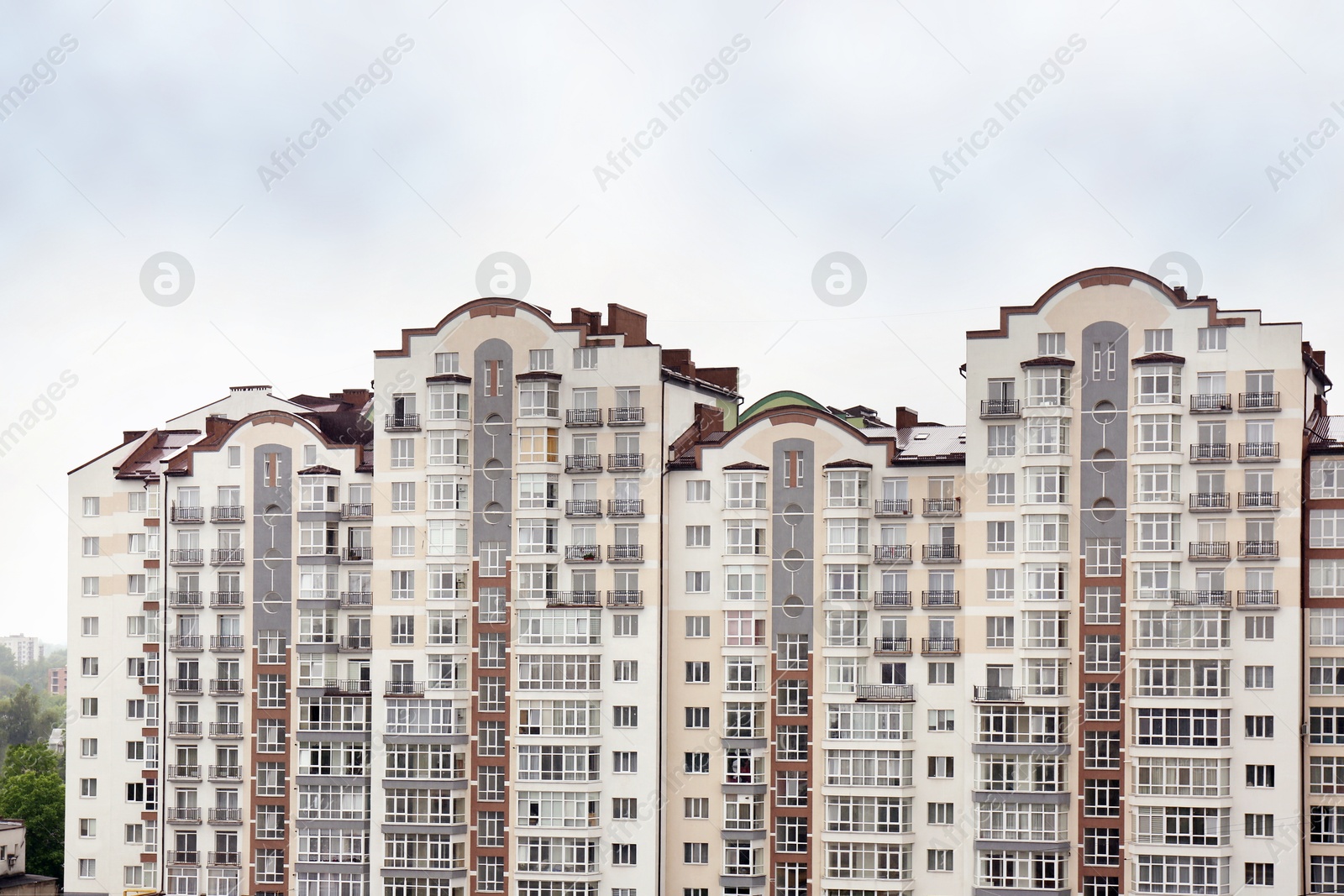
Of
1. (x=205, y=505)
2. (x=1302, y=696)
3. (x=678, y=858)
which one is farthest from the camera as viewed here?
(x=205, y=505)

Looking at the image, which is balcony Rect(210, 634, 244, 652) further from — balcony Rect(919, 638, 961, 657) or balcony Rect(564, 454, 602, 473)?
balcony Rect(919, 638, 961, 657)

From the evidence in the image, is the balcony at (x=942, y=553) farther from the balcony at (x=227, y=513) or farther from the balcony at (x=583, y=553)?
the balcony at (x=227, y=513)

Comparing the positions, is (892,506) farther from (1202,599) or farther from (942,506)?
(1202,599)

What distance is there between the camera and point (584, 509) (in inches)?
2911

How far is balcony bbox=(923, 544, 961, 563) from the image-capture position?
7031 cm

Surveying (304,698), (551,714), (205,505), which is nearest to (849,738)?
(551,714)

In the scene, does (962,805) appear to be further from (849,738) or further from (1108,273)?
(1108,273)

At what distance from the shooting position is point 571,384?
74500 mm

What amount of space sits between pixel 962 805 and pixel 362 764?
27376 millimetres

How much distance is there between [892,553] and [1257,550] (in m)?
14.9

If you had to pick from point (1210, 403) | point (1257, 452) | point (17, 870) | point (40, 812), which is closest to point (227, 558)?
point (17, 870)

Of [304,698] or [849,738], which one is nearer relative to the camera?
[849,738]

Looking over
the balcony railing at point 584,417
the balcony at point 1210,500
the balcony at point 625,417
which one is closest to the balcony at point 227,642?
the balcony railing at point 584,417

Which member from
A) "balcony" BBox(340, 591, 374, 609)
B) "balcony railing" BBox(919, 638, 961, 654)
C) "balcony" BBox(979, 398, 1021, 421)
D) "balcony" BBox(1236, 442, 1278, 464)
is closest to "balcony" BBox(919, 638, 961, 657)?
"balcony railing" BBox(919, 638, 961, 654)
